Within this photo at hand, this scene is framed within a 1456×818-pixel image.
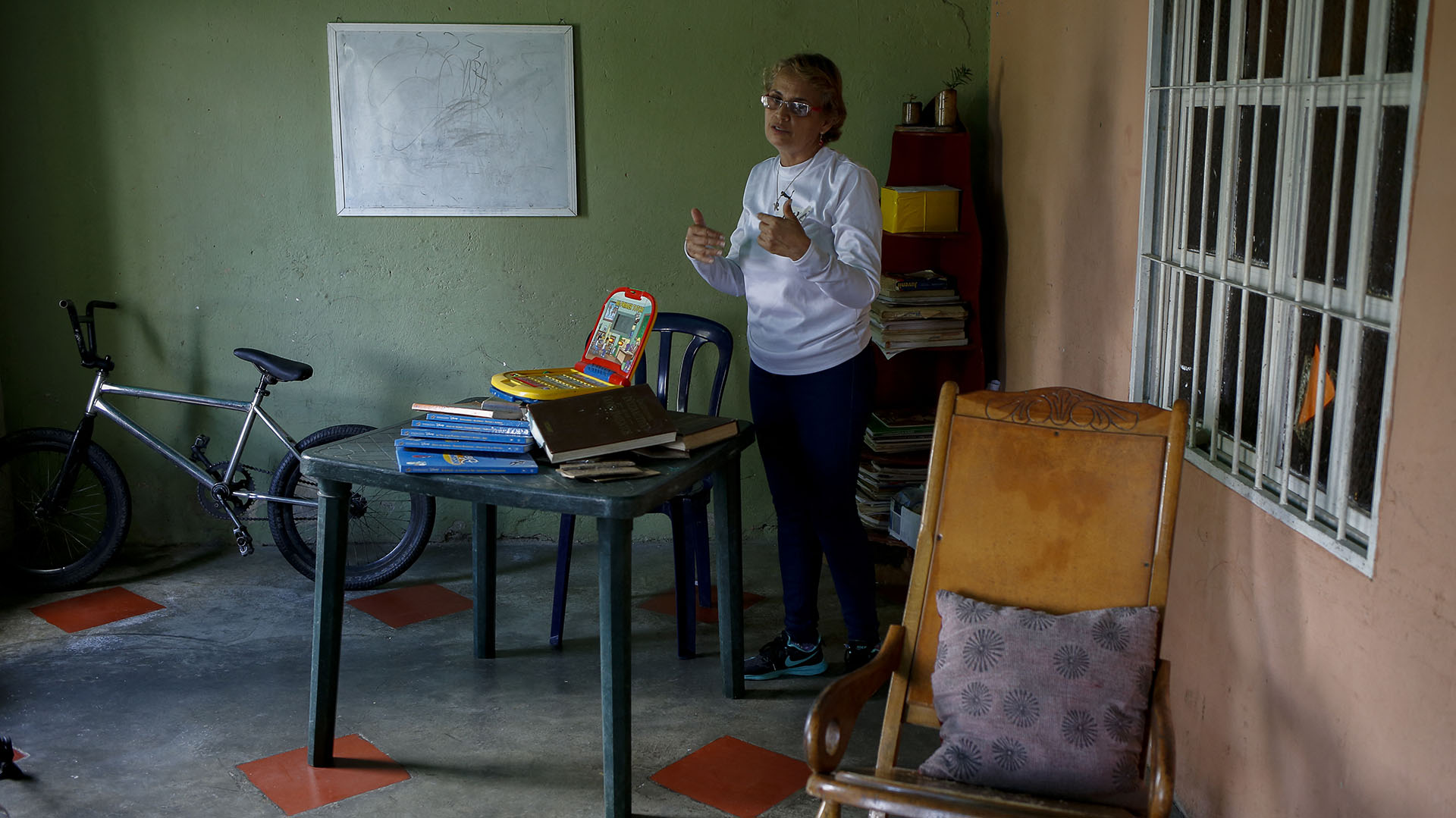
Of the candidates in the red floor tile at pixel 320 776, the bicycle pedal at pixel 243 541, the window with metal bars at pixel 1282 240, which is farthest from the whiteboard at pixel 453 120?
the window with metal bars at pixel 1282 240

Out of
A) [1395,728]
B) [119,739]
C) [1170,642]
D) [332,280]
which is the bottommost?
[119,739]

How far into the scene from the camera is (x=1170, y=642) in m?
2.55

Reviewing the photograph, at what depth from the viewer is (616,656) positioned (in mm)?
2377

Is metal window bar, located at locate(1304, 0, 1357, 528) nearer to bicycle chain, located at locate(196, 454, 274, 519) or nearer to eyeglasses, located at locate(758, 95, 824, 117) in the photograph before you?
eyeglasses, located at locate(758, 95, 824, 117)

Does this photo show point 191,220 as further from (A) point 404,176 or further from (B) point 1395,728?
(B) point 1395,728

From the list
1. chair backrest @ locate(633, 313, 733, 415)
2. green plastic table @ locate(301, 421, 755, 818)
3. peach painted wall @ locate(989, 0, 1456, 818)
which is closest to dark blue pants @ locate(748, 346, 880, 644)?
green plastic table @ locate(301, 421, 755, 818)

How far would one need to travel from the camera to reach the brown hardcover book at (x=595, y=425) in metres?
2.49

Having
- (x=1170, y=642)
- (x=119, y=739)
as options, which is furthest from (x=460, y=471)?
(x=1170, y=642)

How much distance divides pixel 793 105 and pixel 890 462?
4.79ft

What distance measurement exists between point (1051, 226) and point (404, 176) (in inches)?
90.6

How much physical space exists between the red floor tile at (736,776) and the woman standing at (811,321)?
43cm

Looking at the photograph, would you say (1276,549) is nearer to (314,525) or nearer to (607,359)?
(607,359)

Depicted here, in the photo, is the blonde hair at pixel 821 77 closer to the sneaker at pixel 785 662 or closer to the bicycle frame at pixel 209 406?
the sneaker at pixel 785 662

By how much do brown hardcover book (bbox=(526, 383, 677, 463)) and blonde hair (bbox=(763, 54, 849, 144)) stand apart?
0.93 m
